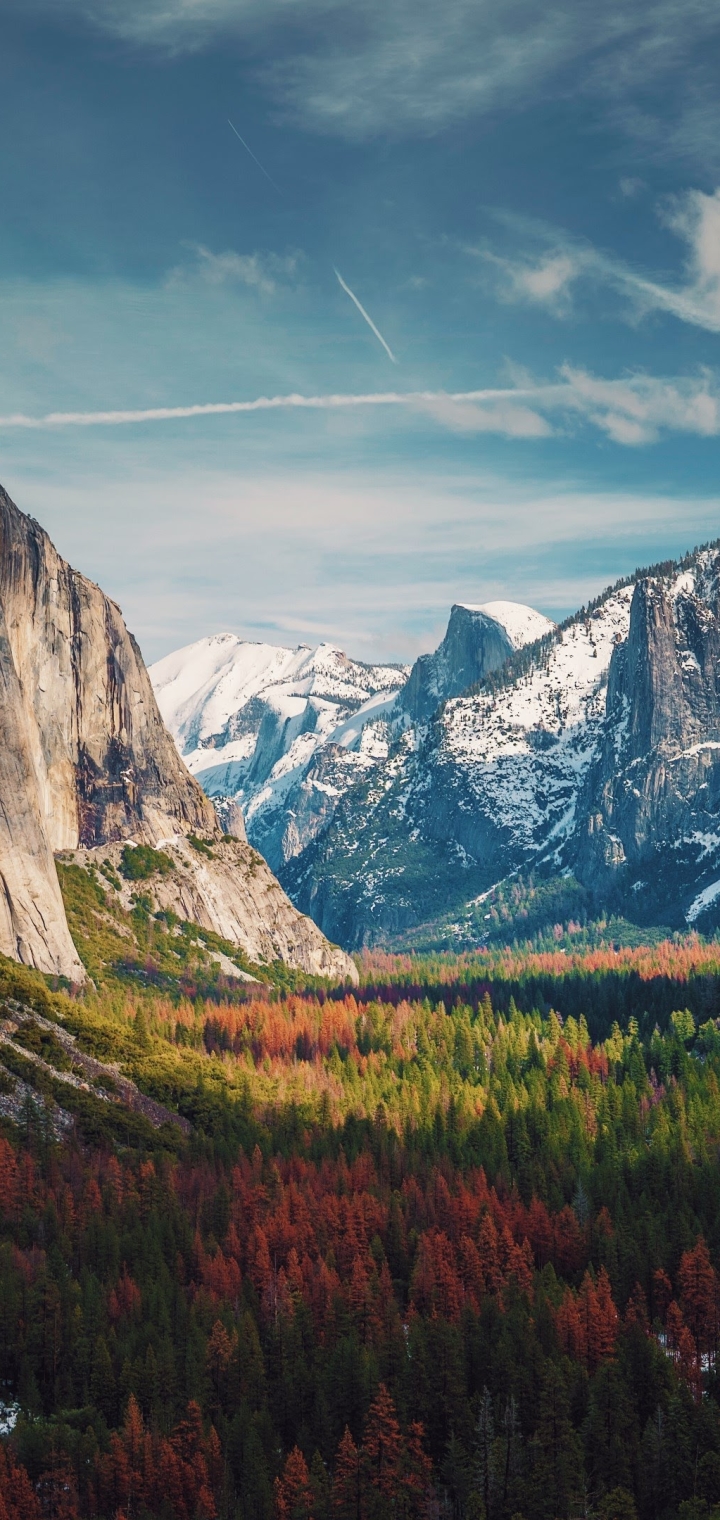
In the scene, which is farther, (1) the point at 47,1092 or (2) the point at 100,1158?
(1) the point at 47,1092

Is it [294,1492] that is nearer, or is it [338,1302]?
Answer: [294,1492]

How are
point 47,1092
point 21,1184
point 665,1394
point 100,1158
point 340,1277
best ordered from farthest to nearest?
point 47,1092 < point 100,1158 < point 21,1184 < point 340,1277 < point 665,1394

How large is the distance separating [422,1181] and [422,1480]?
186 ft

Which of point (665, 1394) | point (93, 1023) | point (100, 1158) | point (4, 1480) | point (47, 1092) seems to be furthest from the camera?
point (93, 1023)

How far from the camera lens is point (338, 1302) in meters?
119

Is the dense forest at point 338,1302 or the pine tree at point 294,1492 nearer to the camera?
the pine tree at point 294,1492

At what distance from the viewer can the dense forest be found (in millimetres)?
96625

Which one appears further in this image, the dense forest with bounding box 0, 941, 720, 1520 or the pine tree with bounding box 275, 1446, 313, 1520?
the dense forest with bounding box 0, 941, 720, 1520

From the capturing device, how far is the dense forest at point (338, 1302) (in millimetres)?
96625

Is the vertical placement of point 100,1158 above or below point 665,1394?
above

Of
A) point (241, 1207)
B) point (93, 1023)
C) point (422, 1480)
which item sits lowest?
point (422, 1480)

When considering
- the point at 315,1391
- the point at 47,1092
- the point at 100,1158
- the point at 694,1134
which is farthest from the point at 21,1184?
the point at 694,1134

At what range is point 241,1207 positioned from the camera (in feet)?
458

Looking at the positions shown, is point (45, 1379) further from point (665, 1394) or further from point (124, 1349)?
point (665, 1394)
